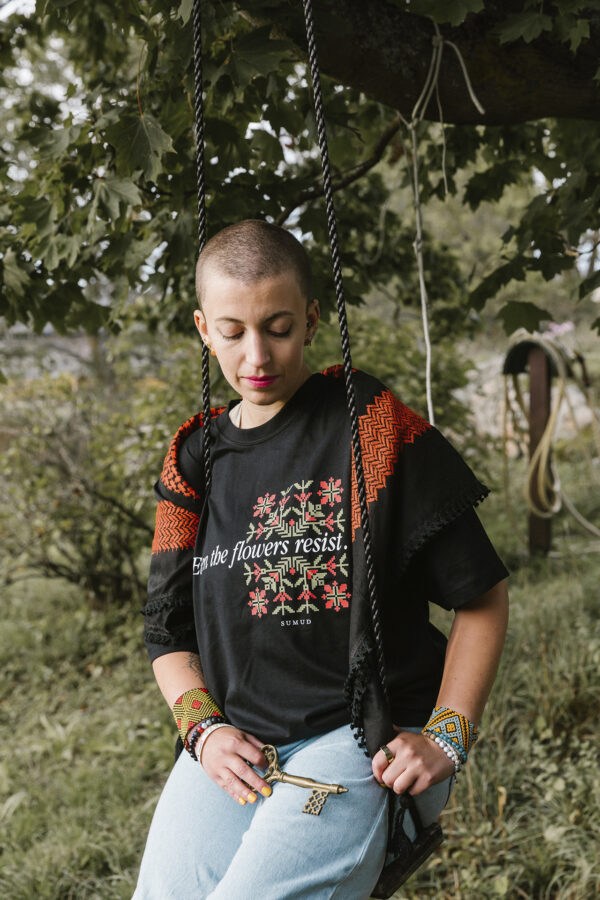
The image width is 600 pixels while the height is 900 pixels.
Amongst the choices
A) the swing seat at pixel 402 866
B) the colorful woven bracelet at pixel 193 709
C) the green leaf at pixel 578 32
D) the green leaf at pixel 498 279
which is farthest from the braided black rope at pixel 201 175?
the green leaf at pixel 498 279

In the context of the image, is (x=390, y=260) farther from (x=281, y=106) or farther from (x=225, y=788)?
(x=225, y=788)

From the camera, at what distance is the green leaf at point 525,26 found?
212 centimetres

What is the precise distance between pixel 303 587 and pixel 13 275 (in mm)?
1692

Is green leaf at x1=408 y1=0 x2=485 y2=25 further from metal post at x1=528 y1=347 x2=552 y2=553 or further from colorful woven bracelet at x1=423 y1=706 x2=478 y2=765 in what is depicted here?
metal post at x1=528 y1=347 x2=552 y2=553

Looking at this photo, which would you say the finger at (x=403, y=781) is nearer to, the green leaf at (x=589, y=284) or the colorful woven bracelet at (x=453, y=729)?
the colorful woven bracelet at (x=453, y=729)

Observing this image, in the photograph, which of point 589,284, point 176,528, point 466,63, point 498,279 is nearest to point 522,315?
point 498,279

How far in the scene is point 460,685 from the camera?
1.48m

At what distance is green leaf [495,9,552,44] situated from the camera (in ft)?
6.94

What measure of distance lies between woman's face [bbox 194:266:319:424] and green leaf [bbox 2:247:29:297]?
130 centimetres

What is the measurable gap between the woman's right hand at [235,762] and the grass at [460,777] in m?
1.50

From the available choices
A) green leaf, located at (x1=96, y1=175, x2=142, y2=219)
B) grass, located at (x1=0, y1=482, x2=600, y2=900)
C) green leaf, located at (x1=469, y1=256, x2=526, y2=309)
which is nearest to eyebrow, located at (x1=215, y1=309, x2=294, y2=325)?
green leaf, located at (x1=96, y1=175, x2=142, y2=219)

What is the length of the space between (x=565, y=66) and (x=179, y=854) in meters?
2.27

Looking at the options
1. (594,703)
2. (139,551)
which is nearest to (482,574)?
(594,703)

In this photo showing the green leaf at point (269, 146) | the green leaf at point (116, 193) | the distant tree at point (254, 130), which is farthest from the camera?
the green leaf at point (269, 146)
